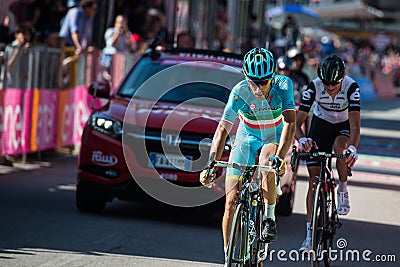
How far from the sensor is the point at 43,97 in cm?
1468

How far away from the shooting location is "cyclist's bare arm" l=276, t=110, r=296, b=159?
719 cm

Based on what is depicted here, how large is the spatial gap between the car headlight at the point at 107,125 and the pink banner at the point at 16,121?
299cm

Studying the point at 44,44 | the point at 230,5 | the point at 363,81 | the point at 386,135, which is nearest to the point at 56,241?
the point at 44,44

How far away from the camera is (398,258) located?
30.5ft

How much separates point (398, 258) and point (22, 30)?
7224mm

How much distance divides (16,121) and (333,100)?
5.97m

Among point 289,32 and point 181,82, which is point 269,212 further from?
point 289,32

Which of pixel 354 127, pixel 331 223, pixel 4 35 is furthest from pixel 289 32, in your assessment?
pixel 331 223

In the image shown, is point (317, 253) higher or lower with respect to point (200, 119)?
lower

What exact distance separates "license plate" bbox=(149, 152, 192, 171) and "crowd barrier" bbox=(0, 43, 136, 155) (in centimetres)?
365

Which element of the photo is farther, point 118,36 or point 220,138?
point 118,36

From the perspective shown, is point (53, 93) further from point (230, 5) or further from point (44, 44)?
point (230, 5)

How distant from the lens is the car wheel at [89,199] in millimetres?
10422

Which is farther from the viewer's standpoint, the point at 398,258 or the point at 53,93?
the point at 53,93
